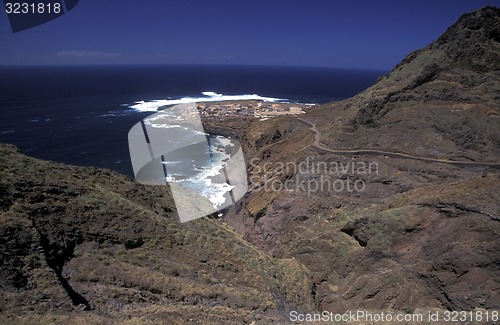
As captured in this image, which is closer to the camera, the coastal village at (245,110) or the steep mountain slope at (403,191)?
the steep mountain slope at (403,191)

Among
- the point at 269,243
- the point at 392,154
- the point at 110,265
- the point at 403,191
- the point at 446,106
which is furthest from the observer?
the point at 446,106

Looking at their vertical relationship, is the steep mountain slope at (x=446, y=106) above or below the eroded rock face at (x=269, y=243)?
above

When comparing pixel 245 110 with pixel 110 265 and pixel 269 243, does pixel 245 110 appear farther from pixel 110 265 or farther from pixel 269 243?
pixel 110 265

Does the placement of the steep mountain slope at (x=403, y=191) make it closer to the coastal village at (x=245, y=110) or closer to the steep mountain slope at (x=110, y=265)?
the steep mountain slope at (x=110, y=265)

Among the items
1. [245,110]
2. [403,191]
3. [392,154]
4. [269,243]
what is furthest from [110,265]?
[245,110]

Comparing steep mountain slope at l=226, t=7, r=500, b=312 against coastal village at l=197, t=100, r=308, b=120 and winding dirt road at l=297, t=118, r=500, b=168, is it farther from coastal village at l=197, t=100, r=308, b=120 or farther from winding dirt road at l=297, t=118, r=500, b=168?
coastal village at l=197, t=100, r=308, b=120

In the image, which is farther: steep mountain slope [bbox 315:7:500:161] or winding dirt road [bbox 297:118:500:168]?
steep mountain slope [bbox 315:7:500:161]

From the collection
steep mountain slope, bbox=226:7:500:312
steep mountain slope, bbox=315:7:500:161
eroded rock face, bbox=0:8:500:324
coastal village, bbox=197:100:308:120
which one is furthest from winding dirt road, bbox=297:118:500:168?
coastal village, bbox=197:100:308:120

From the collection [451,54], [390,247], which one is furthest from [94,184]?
[451,54]

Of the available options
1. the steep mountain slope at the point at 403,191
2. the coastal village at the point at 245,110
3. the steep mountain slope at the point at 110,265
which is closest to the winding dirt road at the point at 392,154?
the steep mountain slope at the point at 403,191

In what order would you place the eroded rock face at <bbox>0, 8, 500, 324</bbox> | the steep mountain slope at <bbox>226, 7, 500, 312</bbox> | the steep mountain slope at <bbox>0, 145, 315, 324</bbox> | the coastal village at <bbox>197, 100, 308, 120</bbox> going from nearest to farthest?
the steep mountain slope at <bbox>0, 145, 315, 324</bbox> → the eroded rock face at <bbox>0, 8, 500, 324</bbox> → the steep mountain slope at <bbox>226, 7, 500, 312</bbox> → the coastal village at <bbox>197, 100, 308, 120</bbox>
